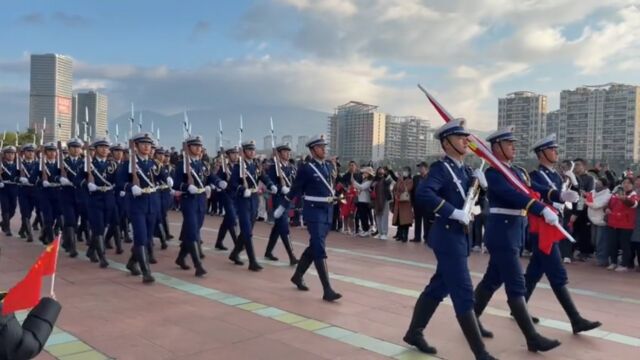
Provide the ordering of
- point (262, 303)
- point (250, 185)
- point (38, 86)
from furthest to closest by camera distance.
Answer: point (38, 86) < point (250, 185) < point (262, 303)

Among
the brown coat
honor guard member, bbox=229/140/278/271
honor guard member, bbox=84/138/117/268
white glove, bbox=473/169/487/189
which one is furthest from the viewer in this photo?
the brown coat

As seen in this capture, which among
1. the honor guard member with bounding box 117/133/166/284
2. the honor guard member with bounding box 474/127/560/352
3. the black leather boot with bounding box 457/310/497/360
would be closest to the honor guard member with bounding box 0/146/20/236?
the honor guard member with bounding box 117/133/166/284

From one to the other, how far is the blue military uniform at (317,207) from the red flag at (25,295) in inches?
190

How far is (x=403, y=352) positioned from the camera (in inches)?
209

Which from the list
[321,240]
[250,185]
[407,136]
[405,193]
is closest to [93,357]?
[321,240]

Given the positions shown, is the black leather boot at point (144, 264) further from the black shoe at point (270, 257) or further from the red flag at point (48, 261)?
the red flag at point (48, 261)

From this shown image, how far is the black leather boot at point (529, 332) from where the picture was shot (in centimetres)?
532

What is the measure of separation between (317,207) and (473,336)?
10.5ft

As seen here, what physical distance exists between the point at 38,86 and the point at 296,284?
86.9 feet

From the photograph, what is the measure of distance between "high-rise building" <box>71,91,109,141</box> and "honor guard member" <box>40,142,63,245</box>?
74 centimetres

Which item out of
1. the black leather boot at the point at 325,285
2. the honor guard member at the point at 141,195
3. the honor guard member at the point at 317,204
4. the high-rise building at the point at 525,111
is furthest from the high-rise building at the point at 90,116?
the high-rise building at the point at 525,111

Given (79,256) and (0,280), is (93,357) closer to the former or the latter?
(0,280)

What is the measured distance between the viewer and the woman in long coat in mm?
13961

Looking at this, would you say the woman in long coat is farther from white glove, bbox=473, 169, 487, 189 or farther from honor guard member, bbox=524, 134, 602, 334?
white glove, bbox=473, 169, 487, 189
